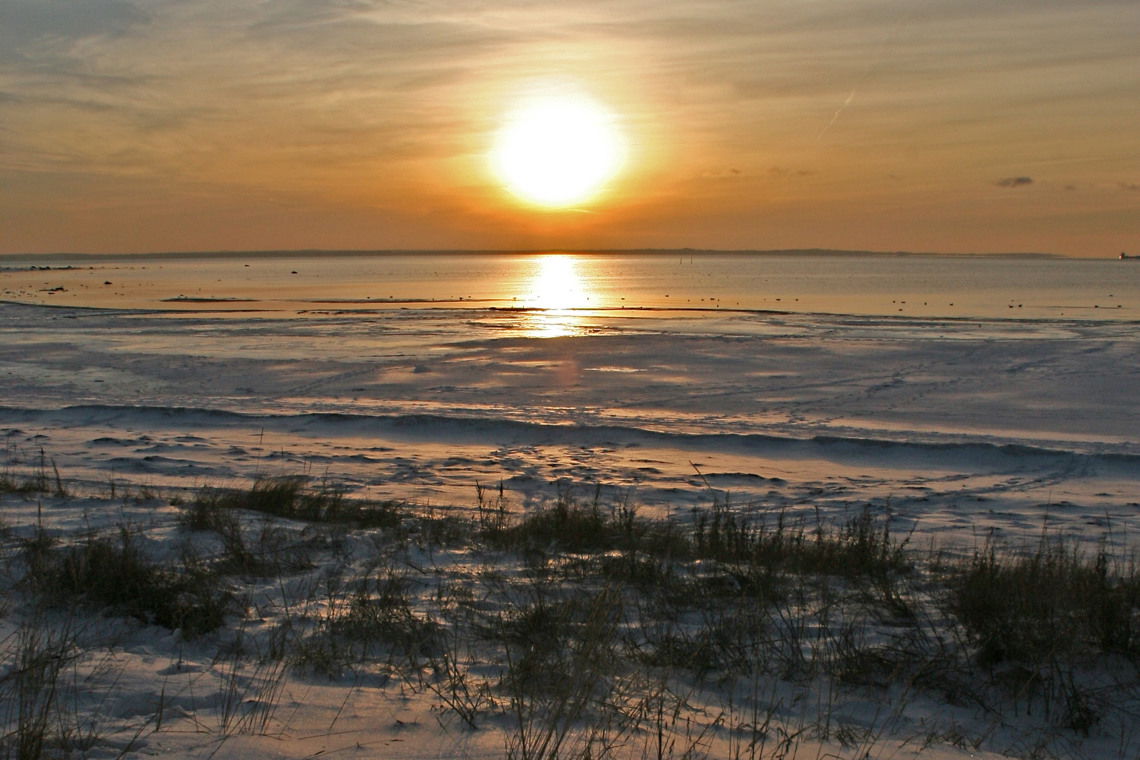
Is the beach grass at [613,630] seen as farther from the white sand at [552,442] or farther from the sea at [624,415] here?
the sea at [624,415]

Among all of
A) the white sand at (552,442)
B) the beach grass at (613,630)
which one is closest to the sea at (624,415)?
the white sand at (552,442)

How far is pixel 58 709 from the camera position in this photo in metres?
3.57

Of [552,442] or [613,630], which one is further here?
[552,442]

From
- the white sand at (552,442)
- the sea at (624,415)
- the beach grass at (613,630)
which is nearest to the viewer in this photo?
the beach grass at (613,630)

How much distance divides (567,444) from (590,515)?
4.86 meters

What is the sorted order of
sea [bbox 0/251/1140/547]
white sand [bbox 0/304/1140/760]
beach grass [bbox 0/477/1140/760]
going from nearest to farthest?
beach grass [bbox 0/477/1140/760] → white sand [bbox 0/304/1140/760] → sea [bbox 0/251/1140/547]

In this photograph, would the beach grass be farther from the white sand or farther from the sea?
the sea

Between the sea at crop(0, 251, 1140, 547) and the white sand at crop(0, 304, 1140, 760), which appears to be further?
the sea at crop(0, 251, 1140, 547)

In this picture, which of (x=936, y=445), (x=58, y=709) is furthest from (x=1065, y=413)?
(x=58, y=709)

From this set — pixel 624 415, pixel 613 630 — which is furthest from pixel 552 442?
pixel 613 630

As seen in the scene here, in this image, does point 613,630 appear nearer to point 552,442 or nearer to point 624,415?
point 552,442

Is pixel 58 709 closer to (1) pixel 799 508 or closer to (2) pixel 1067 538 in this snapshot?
(1) pixel 799 508

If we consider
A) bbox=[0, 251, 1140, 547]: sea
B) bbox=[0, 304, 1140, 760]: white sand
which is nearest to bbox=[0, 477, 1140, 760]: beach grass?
bbox=[0, 304, 1140, 760]: white sand

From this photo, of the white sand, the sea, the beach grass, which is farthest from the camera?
the sea
